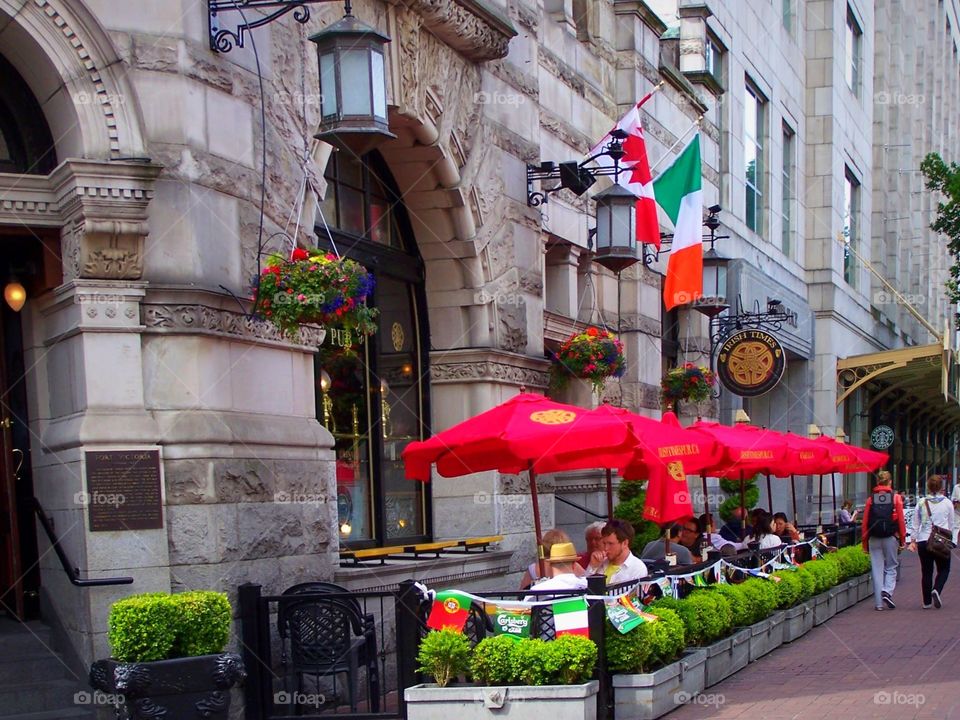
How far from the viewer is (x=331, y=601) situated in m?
9.85

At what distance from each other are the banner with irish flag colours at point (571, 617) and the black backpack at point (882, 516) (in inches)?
344

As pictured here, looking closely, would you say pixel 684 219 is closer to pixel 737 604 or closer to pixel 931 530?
pixel 931 530

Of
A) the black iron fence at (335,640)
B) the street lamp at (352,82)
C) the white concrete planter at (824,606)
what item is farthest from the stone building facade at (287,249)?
the white concrete planter at (824,606)

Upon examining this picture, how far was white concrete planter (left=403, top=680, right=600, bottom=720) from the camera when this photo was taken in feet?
29.5

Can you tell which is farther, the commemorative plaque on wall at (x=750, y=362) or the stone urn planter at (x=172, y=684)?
the commemorative plaque on wall at (x=750, y=362)

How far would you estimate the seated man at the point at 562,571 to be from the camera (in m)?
Result: 10.3

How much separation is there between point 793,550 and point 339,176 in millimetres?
7683

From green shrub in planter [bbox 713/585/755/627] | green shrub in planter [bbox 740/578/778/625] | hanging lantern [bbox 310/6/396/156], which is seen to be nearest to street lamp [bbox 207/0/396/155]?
hanging lantern [bbox 310/6/396/156]

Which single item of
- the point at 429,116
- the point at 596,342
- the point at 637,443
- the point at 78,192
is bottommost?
the point at 637,443

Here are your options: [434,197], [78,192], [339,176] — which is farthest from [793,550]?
[78,192]

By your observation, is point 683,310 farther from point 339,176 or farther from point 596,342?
point 339,176

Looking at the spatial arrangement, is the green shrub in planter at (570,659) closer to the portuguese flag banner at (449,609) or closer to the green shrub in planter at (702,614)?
the portuguese flag banner at (449,609)

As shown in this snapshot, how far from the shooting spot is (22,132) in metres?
10.2

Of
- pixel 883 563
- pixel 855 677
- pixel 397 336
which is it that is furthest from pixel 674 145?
pixel 855 677
